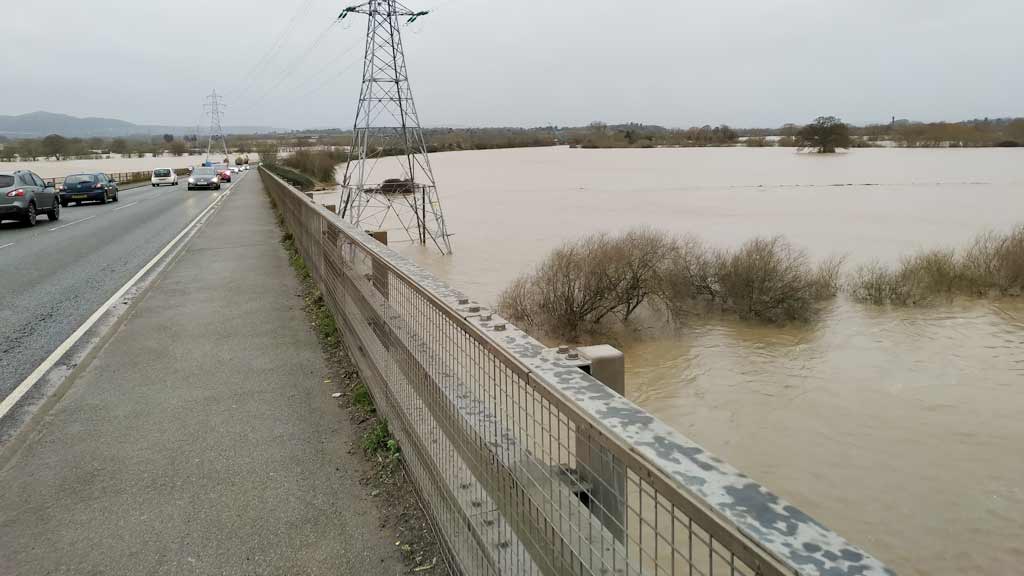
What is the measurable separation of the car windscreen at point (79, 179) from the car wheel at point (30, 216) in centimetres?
1070

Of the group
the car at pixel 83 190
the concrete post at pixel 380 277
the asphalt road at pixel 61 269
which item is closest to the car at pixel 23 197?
the asphalt road at pixel 61 269

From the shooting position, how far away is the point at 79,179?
3316 centimetres

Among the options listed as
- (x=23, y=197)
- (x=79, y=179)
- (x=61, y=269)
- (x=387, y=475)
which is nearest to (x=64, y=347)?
(x=387, y=475)

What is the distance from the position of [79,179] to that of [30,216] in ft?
38.1

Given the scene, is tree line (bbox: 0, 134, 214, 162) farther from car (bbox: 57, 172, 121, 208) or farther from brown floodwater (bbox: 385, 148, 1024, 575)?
brown floodwater (bbox: 385, 148, 1024, 575)

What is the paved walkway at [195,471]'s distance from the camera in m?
3.83

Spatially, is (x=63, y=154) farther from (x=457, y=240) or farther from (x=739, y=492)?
(x=739, y=492)

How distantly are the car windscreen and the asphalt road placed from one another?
484cm

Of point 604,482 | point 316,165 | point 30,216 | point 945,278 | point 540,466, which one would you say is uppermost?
point 604,482

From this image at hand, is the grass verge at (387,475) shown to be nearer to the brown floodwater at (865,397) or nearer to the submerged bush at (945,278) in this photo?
the brown floodwater at (865,397)

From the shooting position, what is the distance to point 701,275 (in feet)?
63.3

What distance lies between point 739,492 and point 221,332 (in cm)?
803

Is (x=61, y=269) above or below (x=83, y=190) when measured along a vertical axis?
below

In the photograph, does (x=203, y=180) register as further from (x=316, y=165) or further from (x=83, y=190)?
(x=316, y=165)
